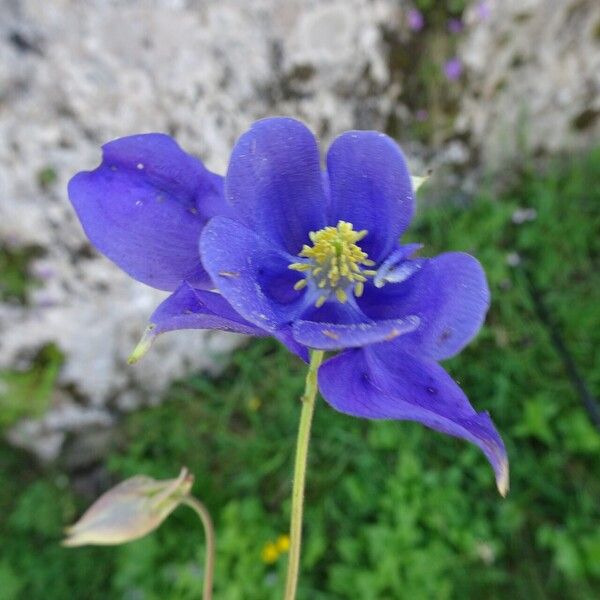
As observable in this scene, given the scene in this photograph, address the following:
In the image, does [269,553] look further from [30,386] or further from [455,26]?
[455,26]

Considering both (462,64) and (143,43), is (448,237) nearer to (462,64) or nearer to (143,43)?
(462,64)

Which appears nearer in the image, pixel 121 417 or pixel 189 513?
pixel 189 513

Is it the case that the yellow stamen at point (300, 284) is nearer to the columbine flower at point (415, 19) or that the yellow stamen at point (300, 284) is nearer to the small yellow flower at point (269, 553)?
the small yellow flower at point (269, 553)

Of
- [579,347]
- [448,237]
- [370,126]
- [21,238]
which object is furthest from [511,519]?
[21,238]

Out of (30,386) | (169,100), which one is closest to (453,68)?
(169,100)

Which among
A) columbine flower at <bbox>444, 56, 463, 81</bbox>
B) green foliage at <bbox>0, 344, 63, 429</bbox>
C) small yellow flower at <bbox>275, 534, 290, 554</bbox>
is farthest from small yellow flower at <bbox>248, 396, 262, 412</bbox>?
columbine flower at <bbox>444, 56, 463, 81</bbox>

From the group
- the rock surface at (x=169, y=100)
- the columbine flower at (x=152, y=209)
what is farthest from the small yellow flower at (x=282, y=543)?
the columbine flower at (x=152, y=209)
